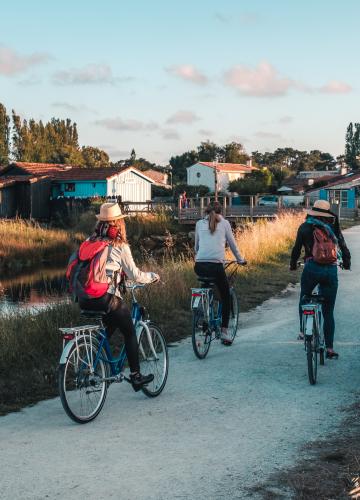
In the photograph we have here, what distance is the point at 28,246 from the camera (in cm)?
3394

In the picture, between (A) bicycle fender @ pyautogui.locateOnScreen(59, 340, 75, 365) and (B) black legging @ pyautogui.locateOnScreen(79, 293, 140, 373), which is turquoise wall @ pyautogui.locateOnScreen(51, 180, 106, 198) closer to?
(B) black legging @ pyautogui.locateOnScreen(79, 293, 140, 373)

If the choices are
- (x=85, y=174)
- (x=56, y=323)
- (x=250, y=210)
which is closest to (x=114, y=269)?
(x=56, y=323)

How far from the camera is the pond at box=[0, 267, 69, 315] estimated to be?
61.5 feet

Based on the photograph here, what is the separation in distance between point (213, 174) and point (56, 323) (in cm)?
8649

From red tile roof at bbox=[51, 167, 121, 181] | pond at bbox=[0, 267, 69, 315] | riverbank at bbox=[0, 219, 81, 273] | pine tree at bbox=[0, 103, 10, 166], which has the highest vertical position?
pine tree at bbox=[0, 103, 10, 166]

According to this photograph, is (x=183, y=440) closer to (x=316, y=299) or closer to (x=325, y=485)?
(x=325, y=485)

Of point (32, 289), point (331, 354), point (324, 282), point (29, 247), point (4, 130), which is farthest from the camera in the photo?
point (4, 130)

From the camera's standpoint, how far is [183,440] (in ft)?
17.3

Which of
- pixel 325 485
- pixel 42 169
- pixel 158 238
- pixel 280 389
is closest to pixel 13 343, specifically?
pixel 280 389

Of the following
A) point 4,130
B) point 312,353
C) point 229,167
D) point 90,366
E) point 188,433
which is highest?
point 4,130

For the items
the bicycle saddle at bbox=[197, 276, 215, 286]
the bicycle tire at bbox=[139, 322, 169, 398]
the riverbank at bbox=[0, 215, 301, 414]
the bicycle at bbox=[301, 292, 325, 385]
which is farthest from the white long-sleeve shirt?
the bicycle tire at bbox=[139, 322, 169, 398]

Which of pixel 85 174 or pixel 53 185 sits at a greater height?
pixel 85 174

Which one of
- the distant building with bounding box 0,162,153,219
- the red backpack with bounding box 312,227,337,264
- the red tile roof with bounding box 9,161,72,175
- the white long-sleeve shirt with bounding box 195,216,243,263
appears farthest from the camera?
the red tile roof with bounding box 9,161,72,175

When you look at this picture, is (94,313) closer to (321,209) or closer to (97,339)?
(97,339)
